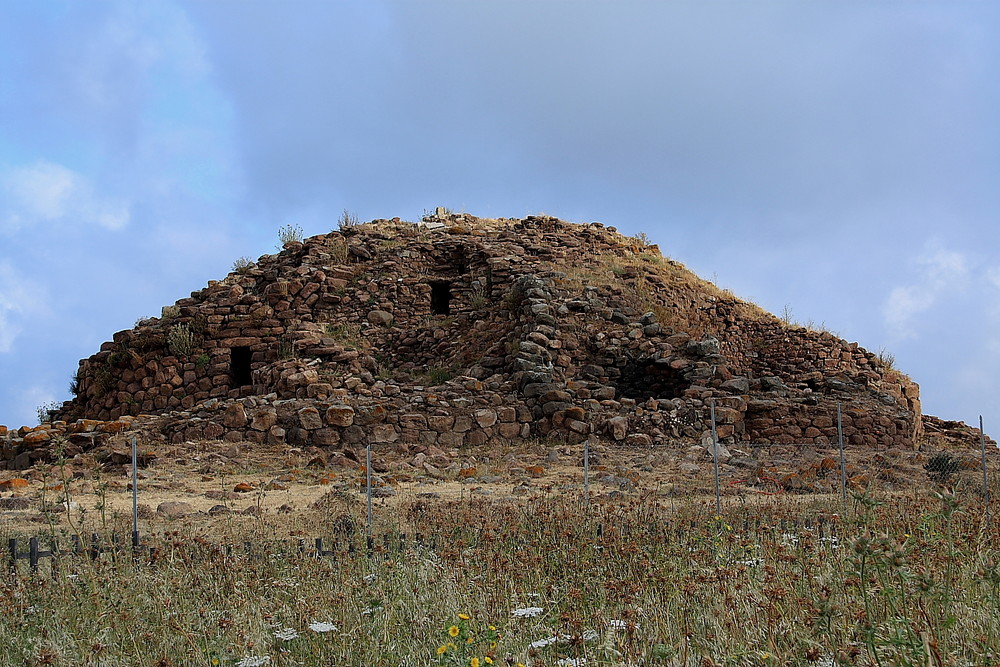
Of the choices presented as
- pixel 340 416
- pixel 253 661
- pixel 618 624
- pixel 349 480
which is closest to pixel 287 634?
pixel 253 661

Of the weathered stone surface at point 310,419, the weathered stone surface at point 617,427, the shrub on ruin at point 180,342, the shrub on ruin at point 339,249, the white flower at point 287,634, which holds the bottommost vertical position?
the white flower at point 287,634

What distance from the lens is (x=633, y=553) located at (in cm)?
540

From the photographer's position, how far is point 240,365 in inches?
722

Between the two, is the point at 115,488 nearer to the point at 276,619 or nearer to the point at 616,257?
the point at 276,619

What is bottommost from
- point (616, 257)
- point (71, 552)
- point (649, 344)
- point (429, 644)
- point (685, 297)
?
point (429, 644)

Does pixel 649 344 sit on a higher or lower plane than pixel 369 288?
lower

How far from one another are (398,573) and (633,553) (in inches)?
58.9

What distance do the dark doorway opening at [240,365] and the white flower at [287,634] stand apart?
1441 cm

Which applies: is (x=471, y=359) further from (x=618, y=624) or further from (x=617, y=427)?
(x=618, y=624)

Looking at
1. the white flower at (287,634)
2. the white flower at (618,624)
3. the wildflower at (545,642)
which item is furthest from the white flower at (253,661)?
the white flower at (618,624)

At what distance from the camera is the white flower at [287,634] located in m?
4.01

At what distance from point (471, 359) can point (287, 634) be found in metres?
13.2

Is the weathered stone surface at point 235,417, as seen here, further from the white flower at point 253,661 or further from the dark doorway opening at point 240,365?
the white flower at point 253,661

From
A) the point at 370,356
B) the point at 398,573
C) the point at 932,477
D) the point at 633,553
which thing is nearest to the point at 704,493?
the point at 932,477
